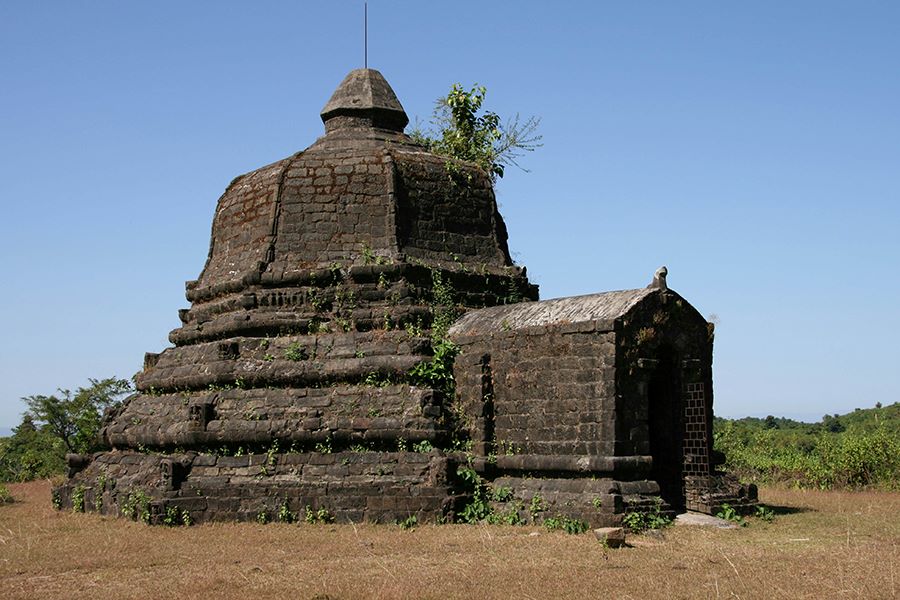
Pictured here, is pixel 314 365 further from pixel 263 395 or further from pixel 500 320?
pixel 500 320

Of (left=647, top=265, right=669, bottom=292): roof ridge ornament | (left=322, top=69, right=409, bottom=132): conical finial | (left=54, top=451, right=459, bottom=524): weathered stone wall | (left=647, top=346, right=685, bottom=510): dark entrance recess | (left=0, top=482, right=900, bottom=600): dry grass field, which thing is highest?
(left=322, top=69, right=409, bottom=132): conical finial

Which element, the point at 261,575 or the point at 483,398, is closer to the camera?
the point at 261,575

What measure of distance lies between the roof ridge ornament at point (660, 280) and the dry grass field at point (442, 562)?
3399mm

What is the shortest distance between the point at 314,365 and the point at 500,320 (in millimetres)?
2921

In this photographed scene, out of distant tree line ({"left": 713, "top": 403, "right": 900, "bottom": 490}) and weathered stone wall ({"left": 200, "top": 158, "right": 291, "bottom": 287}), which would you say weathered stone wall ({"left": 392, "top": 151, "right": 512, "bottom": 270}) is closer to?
weathered stone wall ({"left": 200, "top": 158, "right": 291, "bottom": 287})

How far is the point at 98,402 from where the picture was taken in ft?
105

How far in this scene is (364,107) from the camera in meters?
18.2

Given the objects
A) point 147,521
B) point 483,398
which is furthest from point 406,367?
point 147,521

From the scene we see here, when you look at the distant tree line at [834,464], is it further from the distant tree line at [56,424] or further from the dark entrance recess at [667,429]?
the distant tree line at [56,424]

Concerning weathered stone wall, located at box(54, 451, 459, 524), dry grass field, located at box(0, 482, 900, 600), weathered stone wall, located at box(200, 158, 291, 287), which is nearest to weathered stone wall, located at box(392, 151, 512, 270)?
weathered stone wall, located at box(200, 158, 291, 287)

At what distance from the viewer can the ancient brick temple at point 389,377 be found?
527 inches

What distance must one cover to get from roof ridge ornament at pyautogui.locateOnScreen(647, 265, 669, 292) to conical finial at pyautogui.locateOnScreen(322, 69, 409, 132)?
6667 mm

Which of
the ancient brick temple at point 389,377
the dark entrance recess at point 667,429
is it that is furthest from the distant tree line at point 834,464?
the ancient brick temple at point 389,377

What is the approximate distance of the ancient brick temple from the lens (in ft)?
43.9
